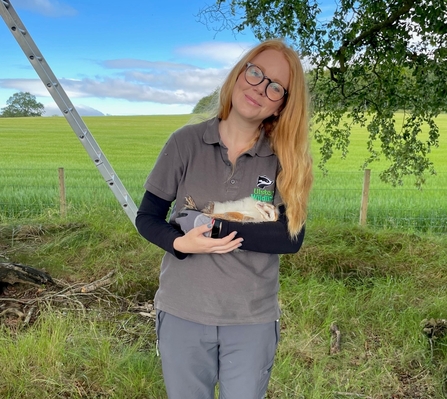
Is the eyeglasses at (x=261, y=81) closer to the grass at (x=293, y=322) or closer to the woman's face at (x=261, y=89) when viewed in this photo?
the woman's face at (x=261, y=89)

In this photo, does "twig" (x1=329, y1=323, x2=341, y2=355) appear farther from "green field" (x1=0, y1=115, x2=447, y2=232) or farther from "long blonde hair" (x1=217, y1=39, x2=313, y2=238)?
"long blonde hair" (x1=217, y1=39, x2=313, y2=238)

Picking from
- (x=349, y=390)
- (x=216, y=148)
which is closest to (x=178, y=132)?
(x=216, y=148)

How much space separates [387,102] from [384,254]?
1.78 m

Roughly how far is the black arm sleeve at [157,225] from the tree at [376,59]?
9.33 ft

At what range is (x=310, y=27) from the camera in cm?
374

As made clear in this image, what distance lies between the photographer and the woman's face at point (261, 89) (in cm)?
129

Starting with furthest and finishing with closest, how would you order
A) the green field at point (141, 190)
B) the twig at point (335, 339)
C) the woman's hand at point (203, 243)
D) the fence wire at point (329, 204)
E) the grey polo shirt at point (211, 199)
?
the green field at point (141, 190)
the fence wire at point (329, 204)
the twig at point (335, 339)
the grey polo shirt at point (211, 199)
the woman's hand at point (203, 243)

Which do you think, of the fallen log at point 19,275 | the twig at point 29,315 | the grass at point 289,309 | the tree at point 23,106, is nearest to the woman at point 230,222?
the grass at point 289,309

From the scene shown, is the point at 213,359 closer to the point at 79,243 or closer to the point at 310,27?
the point at 310,27

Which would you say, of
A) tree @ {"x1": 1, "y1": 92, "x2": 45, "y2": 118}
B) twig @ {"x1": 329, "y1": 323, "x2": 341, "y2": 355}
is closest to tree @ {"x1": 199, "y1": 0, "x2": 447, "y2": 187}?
twig @ {"x1": 329, "y1": 323, "x2": 341, "y2": 355}

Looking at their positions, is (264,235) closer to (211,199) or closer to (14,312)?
(211,199)

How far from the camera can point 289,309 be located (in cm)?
328

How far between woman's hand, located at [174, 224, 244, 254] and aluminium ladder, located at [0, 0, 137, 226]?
2445 mm

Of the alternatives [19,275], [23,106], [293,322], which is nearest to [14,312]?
[19,275]
